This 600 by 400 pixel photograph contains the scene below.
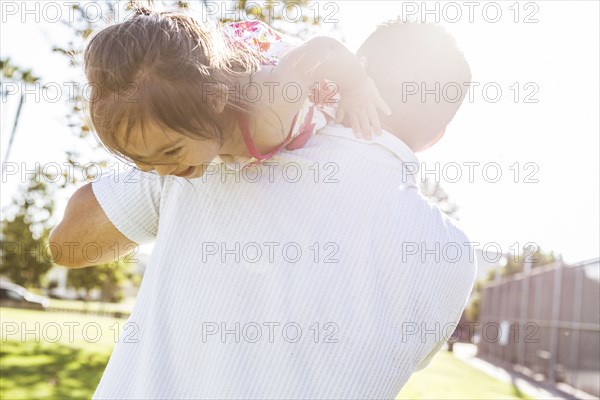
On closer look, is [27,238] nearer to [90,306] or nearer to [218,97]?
[90,306]

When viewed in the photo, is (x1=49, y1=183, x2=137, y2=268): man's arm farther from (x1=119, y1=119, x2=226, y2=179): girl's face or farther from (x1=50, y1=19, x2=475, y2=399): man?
(x1=119, y1=119, x2=226, y2=179): girl's face

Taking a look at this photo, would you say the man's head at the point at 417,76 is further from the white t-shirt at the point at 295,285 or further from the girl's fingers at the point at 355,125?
the white t-shirt at the point at 295,285

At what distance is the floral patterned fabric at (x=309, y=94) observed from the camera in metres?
1.49

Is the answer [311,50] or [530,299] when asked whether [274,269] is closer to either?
[311,50]

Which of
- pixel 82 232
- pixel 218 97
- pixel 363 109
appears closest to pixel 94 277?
pixel 82 232

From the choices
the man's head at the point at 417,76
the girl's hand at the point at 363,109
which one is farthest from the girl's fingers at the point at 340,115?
the man's head at the point at 417,76

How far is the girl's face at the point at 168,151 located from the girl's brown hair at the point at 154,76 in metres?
0.01

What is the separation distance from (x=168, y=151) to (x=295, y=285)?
0.33m

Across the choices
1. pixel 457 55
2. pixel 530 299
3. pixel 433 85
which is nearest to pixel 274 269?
pixel 433 85

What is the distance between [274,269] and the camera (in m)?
1.31

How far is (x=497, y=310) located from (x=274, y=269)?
30077 millimetres

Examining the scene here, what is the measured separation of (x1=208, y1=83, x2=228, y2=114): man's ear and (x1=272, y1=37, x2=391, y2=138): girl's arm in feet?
0.56

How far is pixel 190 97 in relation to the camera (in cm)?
130

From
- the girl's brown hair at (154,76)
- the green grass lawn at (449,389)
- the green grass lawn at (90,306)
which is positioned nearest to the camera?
the girl's brown hair at (154,76)
